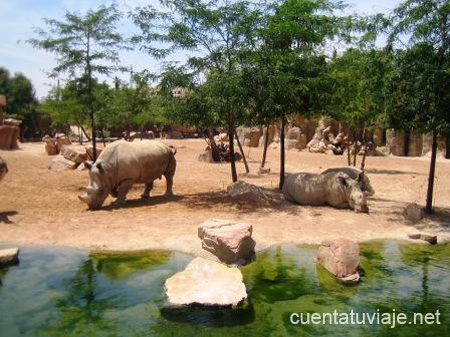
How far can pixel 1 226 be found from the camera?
35.8 feet

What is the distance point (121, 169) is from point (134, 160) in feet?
1.48

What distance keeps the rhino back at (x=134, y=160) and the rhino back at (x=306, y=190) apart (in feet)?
13.2

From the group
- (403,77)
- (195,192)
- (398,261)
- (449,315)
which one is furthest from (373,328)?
(195,192)

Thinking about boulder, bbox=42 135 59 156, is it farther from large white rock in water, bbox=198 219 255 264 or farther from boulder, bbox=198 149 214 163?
large white rock in water, bbox=198 219 255 264

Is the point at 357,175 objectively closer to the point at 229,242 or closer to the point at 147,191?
the point at 147,191

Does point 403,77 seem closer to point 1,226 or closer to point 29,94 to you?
point 1,226

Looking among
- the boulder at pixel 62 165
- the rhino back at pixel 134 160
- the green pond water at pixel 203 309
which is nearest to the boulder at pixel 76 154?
the boulder at pixel 62 165

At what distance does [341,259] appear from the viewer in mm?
8172

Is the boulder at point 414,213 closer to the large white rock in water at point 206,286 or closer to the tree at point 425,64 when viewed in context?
the tree at point 425,64

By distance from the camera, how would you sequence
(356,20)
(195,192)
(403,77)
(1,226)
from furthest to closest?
1. (195,192)
2. (356,20)
3. (403,77)
4. (1,226)

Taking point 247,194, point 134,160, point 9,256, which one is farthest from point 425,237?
point 9,256

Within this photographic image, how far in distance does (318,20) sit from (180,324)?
35.3 ft

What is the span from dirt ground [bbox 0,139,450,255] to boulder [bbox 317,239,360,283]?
63.5 inches

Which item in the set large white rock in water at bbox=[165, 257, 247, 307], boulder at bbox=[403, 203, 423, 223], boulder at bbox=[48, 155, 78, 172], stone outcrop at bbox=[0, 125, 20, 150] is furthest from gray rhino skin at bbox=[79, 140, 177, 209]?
stone outcrop at bbox=[0, 125, 20, 150]
